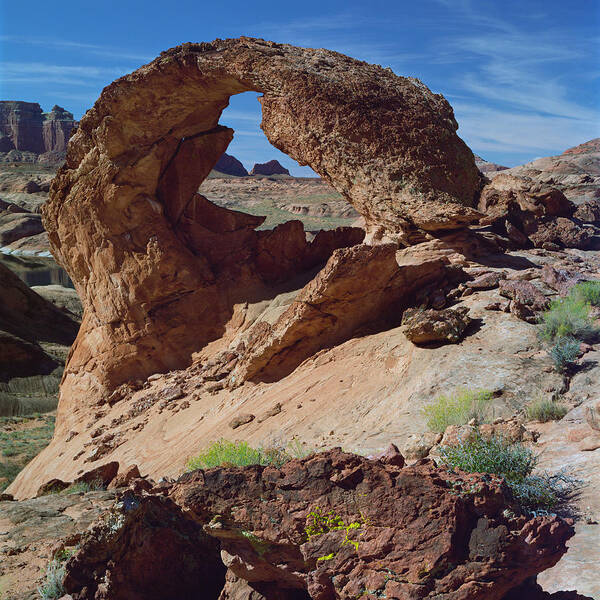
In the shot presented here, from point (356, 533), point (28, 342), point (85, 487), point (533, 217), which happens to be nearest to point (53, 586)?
point (356, 533)

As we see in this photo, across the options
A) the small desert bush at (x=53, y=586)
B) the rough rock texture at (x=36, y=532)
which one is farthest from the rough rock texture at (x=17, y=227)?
the small desert bush at (x=53, y=586)

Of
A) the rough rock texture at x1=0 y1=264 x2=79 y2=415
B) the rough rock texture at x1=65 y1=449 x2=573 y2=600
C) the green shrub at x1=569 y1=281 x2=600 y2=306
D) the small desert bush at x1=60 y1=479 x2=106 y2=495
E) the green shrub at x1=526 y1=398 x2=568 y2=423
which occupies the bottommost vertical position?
the rough rock texture at x1=0 y1=264 x2=79 y2=415

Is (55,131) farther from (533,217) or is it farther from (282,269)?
(533,217)

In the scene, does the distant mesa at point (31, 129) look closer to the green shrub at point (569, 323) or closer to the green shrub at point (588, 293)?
the green shrub at point (588, 293)

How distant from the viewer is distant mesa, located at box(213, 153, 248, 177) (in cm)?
12938

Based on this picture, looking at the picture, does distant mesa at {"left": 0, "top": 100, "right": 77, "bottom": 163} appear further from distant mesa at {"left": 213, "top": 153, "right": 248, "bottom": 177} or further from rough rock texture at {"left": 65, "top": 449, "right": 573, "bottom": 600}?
rough rock texture at {"left": 65, "top": 449, "right": 573, "bottom": 600}

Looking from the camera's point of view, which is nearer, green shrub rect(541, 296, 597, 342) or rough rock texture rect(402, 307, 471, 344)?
green shrub rect(541, 296, 597, 342)

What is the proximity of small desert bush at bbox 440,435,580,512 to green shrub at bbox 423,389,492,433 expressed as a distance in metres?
0.68

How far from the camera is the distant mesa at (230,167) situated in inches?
5094

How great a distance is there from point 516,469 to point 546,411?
129 cm

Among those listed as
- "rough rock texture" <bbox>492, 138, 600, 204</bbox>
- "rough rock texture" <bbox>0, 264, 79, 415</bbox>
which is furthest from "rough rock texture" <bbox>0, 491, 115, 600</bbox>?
"rough rock texture" <bbox>0, 264, 79, 415</bbox>

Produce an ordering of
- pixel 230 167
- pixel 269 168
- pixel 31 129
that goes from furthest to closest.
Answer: pixel 31 129 → pixel 269 168 → pixel 230 167

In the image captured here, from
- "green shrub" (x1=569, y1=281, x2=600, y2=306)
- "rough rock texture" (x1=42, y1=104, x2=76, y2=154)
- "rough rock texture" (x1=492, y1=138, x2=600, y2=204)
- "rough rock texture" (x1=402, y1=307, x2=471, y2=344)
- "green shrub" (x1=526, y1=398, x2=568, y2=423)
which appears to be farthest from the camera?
"rough rock texture" (x1=42, y1=104, x2=76, y2=154)

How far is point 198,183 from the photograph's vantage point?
37.3ft
